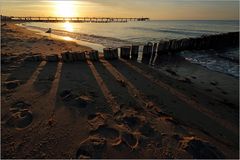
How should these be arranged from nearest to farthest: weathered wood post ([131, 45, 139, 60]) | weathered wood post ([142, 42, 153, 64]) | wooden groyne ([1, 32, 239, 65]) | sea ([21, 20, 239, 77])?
wooden groyne ([1, 32, 239, 65]), weathered wood post ([131, 45, 139, 60]), weathered wood post ([142, 42, 153, 64]), sea ([21, 20, 239, 77])

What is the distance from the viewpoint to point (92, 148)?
4.16 m

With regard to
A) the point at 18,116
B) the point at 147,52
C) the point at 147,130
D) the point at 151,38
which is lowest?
the point at 147,130

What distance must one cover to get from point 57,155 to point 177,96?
521 centimetres

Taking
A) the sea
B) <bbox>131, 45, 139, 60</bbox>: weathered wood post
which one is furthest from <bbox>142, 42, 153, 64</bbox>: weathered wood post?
the sea

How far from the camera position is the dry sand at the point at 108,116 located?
4227 mm

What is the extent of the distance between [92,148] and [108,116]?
4.50 feet

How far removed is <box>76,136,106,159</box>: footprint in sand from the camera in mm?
3971

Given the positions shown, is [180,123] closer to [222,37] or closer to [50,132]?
[50,132]

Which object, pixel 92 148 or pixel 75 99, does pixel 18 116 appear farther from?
pixel 92 148

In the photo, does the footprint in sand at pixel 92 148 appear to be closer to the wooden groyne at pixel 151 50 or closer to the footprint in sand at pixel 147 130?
the footprint in sand at pixel 147 130

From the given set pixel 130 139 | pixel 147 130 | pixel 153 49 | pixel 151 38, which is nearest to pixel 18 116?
pixel 130 139

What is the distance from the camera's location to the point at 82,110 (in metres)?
5.57

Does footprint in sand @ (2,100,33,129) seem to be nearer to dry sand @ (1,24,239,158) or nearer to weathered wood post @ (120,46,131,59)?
dry sand @ (1,24,239,158)

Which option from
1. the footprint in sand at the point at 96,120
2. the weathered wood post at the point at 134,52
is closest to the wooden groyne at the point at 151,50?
the weathered wood post at the point at 134,52
